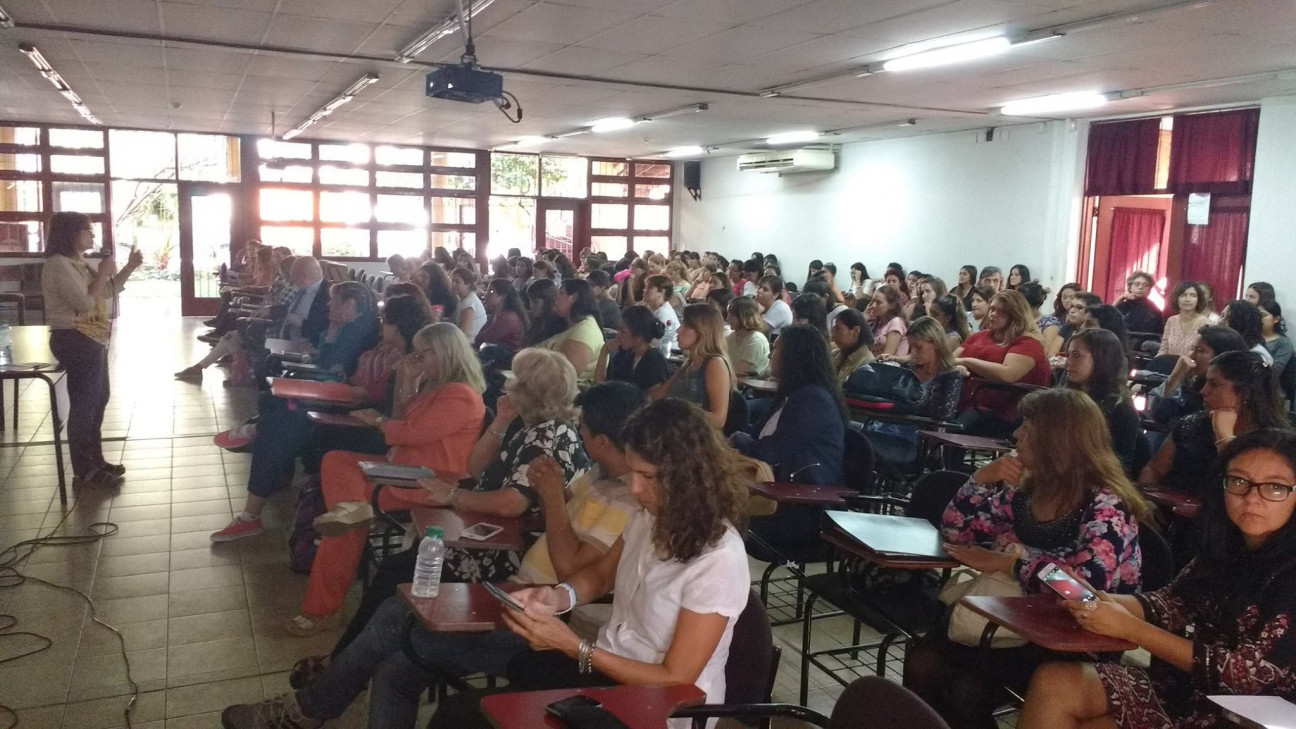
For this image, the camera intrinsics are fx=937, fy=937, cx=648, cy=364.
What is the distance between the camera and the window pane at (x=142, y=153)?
1420 centimetres

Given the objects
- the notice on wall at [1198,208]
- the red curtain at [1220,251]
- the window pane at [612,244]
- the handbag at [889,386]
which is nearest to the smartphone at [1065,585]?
the handbag at [889,386]

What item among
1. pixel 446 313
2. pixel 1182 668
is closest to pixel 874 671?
pixel 1182 668

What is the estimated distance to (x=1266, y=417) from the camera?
344 cm

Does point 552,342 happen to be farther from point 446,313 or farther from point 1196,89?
point 1196,89

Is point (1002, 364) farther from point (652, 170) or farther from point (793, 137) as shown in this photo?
point (652, 170)

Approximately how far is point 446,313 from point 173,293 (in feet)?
39.9

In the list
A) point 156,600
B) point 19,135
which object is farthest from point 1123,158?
point 19,135

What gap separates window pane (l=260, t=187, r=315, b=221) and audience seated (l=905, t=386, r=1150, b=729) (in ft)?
47.6

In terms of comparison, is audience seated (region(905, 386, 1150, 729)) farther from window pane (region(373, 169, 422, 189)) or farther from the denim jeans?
window pane (region(373, 169, 422, 189))

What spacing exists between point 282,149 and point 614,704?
15.1 m

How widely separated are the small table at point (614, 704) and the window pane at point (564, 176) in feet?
51.7

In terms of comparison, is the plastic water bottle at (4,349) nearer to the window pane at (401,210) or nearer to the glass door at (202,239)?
the glass door at (202,239)

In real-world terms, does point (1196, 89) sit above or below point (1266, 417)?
above

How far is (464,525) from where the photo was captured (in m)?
2.82
